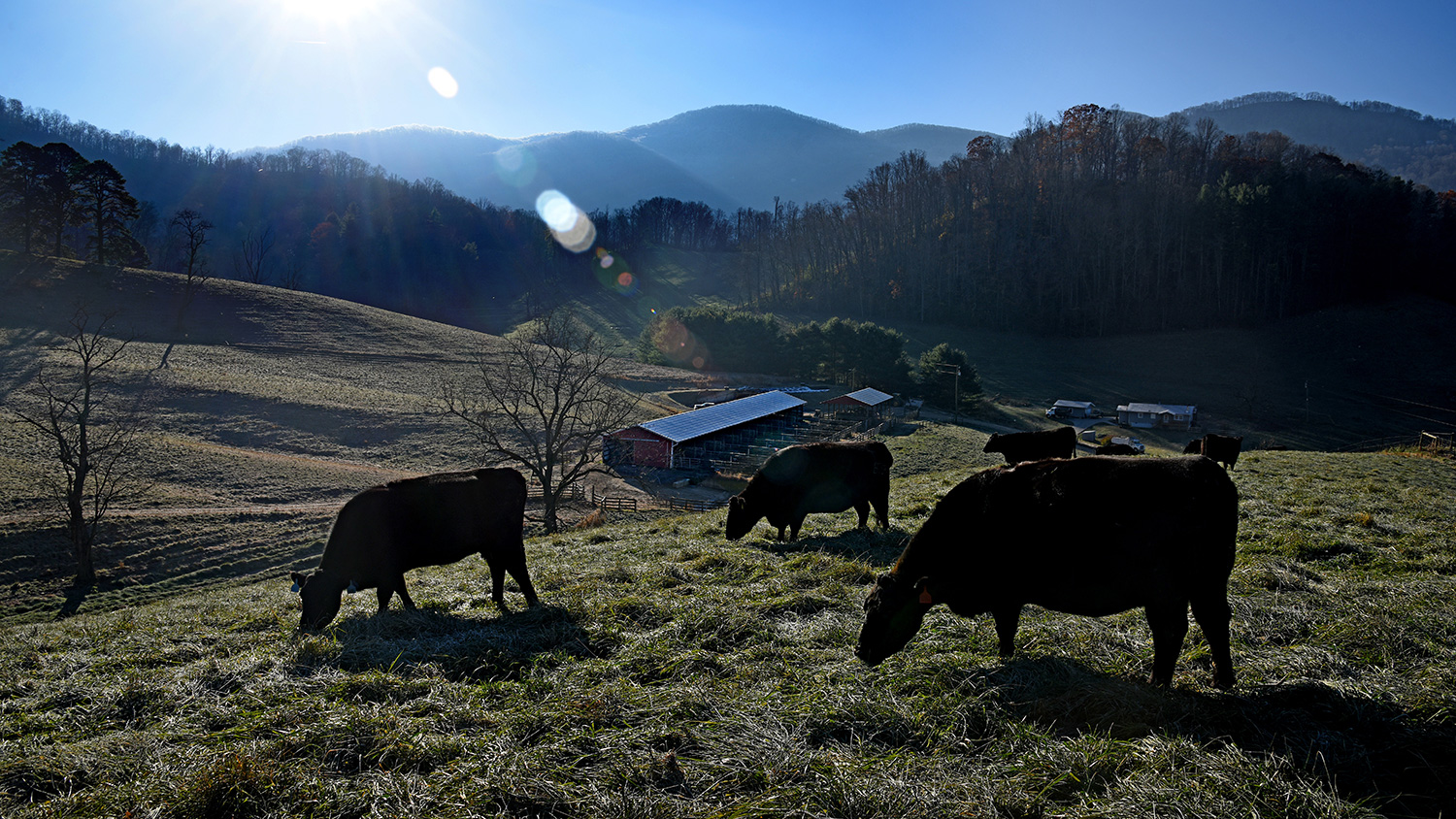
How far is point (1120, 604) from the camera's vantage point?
5.37 meters

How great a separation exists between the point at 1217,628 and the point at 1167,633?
1.37ft

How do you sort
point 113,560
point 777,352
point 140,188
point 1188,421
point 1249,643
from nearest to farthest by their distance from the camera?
1. point 1249,643
2. point 113,560
3. point 1188,421
4. point 777,352
5. point 140,188

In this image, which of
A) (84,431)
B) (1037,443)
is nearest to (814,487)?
(1037,443)

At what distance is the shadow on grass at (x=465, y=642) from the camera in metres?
6.49

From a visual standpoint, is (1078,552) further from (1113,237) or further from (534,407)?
(1113,237)

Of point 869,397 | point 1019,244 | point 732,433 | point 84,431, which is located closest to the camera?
point 84,431

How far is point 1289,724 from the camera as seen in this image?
4.55m

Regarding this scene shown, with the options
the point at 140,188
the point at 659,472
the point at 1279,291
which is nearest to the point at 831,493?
the point at 659,472

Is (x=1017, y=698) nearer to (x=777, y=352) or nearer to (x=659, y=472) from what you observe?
(x=659, y=472)

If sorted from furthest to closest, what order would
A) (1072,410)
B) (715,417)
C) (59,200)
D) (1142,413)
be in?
1. (59,200)
2. (1072,410)
3. (1142,413)
4. (715,417)

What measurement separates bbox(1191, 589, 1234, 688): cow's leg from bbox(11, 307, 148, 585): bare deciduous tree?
31637 mm

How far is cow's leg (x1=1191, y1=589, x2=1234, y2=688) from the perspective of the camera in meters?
5.18

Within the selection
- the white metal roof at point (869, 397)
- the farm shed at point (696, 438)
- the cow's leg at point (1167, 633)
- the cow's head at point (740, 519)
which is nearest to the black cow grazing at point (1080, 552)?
the cow's leg at point (1167, 633)

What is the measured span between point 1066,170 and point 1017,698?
430 ft
